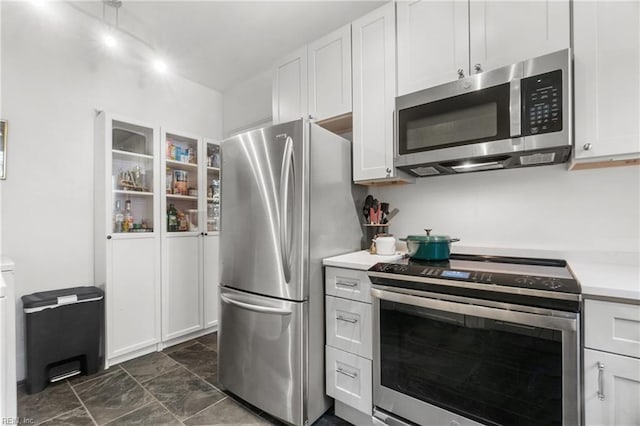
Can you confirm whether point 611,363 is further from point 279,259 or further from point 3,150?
point 3,150

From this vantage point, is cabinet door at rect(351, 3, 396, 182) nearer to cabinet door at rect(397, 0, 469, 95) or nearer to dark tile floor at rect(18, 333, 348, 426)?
cabinet door at rect(397, 0, 469, 95)

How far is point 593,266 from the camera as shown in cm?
146

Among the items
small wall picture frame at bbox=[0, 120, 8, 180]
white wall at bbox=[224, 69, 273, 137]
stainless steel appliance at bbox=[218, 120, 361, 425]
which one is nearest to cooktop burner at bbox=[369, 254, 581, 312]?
stainless steel appliance at bbox=[218, 120, 361, 425]

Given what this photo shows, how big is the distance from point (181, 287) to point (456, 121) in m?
2.73

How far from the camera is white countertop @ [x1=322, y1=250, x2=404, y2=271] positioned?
163cm

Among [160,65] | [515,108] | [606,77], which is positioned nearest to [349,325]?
[515,108]

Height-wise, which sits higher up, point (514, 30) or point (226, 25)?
point (226, 25)

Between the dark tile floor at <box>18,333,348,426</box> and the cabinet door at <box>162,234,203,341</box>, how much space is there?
42cm

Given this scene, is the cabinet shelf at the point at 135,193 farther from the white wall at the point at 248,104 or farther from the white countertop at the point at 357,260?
the white countertop at the point at 357,260

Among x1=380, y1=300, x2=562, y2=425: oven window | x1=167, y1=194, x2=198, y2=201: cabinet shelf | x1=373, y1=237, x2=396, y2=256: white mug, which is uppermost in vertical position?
x1=167, y1=194, x2=198, y2=201: cabinet shelf

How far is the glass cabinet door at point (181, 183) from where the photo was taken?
2.87 m

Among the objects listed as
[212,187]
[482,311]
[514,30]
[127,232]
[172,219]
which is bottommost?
[482,311]

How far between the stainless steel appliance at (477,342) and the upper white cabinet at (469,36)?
3.53ft

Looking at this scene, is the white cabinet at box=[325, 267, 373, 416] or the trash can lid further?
the trash can lid
